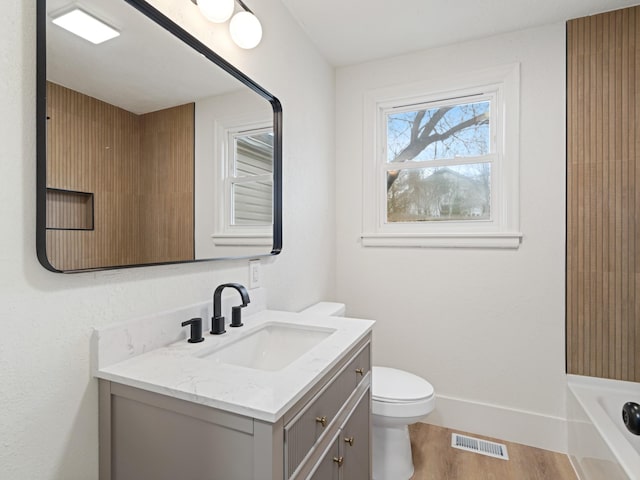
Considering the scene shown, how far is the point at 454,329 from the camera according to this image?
2.25m

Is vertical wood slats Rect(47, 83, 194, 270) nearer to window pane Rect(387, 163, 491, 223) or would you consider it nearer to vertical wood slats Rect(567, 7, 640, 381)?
window pane Rect(387, 163, 491, 223)

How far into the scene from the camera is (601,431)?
1529mm

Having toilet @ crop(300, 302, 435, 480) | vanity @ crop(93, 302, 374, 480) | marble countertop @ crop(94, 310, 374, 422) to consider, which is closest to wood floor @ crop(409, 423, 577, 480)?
toilet @ crop(300, 302, 435, 480)

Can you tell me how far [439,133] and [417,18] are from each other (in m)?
0.72

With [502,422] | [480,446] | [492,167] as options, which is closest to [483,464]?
[480,446]

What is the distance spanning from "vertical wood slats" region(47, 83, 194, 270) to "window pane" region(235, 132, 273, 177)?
11.1 inches

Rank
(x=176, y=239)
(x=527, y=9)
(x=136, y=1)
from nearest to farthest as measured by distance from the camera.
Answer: (x=136, y=1) < (x=176, y=239) < (x=527, y=9)

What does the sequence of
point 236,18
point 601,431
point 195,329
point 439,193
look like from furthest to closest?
point 439,193 < point 601,431 < point 236,18 < point 195,329

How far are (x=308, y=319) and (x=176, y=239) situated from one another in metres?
0.63

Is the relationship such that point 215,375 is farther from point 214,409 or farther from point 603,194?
point 603,194

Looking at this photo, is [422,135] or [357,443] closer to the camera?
[357,443]

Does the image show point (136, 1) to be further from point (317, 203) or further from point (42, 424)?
point (317, 203)

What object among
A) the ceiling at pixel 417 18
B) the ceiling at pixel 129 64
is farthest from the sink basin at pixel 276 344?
the ceiling at pixel 417 18

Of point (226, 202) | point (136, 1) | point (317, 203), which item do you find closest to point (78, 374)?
point (226, 202)
